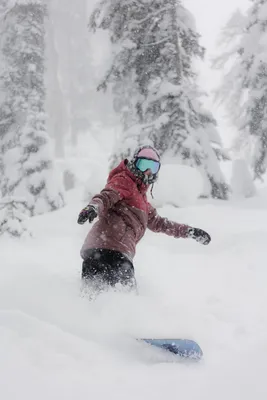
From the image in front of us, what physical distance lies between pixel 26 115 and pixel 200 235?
14.5 meters

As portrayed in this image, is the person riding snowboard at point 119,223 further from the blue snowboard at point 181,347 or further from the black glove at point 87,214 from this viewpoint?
the blue snowboard at point 181,347

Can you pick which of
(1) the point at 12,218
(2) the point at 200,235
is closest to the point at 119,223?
(2) the point at 200,235

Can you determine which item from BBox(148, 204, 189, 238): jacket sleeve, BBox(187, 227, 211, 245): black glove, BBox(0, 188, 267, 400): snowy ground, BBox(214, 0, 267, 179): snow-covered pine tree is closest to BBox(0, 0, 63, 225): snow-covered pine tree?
BBox(214, 0, 267, 179): snow-covered pine tree

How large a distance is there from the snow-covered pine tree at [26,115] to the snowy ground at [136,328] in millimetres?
10746

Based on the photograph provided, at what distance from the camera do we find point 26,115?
1739 cm

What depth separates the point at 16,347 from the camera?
2.72 metres

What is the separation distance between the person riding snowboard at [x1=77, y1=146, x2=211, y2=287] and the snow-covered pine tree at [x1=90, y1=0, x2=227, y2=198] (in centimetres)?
765

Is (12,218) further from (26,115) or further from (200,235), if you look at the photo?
(26,115)

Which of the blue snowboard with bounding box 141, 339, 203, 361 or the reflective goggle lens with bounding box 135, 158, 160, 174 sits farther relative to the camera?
the reflective goggle lens with bounding box 135, 158, 160, 174

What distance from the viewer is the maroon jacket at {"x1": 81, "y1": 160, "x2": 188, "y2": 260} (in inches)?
155

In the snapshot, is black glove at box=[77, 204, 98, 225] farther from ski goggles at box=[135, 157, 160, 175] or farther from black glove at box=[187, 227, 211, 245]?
black glove at box=[187, 227, 211, 245]

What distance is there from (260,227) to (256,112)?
593 centimetres

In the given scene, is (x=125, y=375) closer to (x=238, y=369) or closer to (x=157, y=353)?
(x=157, y=353)

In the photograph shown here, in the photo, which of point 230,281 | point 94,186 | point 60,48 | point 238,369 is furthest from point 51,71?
point 238,369
